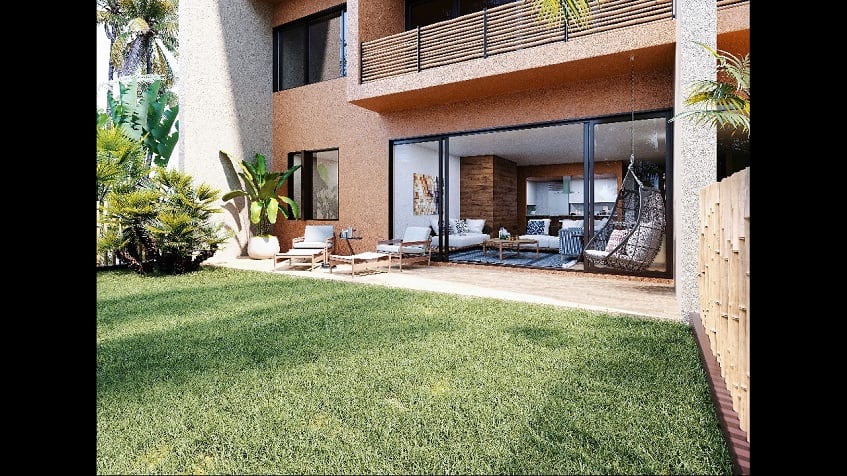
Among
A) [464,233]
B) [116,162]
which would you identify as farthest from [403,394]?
[464,233]

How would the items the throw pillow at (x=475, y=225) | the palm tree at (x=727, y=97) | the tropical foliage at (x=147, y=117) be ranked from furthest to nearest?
1. the throw pillow at (x=475, y=225)
2. the tropical foliage at (x=147, y=117)
3. the palm tree at (x=727, y=97)

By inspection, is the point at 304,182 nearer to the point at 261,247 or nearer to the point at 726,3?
the point at 261,247

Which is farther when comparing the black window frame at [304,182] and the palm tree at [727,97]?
the black window frame at [304,182]

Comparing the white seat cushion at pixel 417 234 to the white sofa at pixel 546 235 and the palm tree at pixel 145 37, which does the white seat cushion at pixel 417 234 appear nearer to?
the white sofa at pixel 546 235

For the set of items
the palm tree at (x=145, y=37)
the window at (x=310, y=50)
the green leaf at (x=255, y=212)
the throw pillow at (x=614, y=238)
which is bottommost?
the throw pillow at (x=614, y=238)

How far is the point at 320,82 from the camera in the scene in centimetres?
1077

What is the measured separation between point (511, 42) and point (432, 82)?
150cm

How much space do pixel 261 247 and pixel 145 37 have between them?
16615 millimetres

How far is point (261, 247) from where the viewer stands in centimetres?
1027

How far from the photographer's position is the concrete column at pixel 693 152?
161 inches

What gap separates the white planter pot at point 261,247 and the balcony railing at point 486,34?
4.31 metres

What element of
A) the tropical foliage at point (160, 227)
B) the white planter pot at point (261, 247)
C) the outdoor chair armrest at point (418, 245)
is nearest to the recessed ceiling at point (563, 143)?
the outdoor chair armrest at point (418, 245)

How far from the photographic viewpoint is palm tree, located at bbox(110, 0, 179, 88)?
20.1 metres
